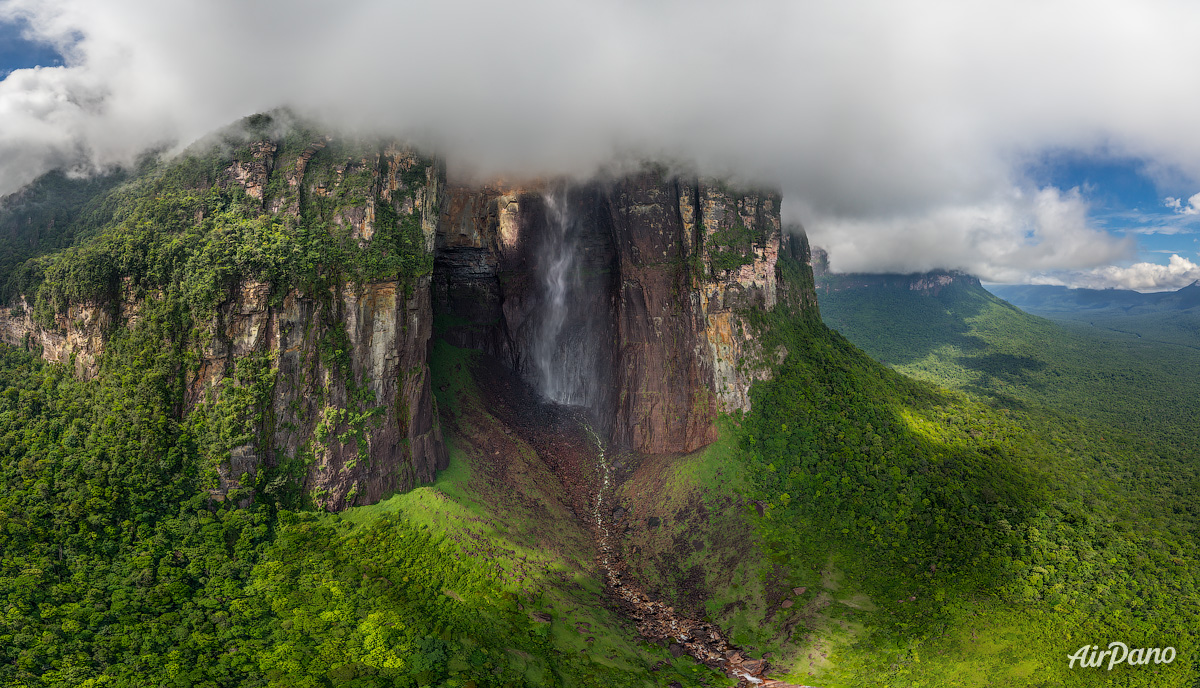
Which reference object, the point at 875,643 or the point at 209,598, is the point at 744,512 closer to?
the point at 875,643

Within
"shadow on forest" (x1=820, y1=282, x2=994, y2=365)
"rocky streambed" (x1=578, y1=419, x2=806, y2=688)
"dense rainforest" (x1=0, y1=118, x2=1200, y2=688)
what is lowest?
"rocky streambed" (x1=578, y1=419, x2=806, y2=688)

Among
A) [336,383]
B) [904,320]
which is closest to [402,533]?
[336,383]

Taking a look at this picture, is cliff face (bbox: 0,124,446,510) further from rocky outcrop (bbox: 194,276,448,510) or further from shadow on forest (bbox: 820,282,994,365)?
shadow on forest (bbox: 820,282,994,365)

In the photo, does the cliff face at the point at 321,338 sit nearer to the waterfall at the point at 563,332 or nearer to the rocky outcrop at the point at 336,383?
the rocky outcrop at the point at 336,383

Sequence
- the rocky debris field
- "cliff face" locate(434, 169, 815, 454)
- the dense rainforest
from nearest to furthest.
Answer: the dense rainforest < the rocky debris field < "cliff face" locate(434, 169, 815, 454)

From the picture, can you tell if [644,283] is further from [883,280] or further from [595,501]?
[883,280]

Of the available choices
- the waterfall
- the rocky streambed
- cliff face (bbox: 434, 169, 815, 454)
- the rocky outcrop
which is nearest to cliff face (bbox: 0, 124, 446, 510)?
the rocky outcrop

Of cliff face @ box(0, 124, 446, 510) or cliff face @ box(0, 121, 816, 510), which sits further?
cliff face @ box(0, 121, 816, 510)
